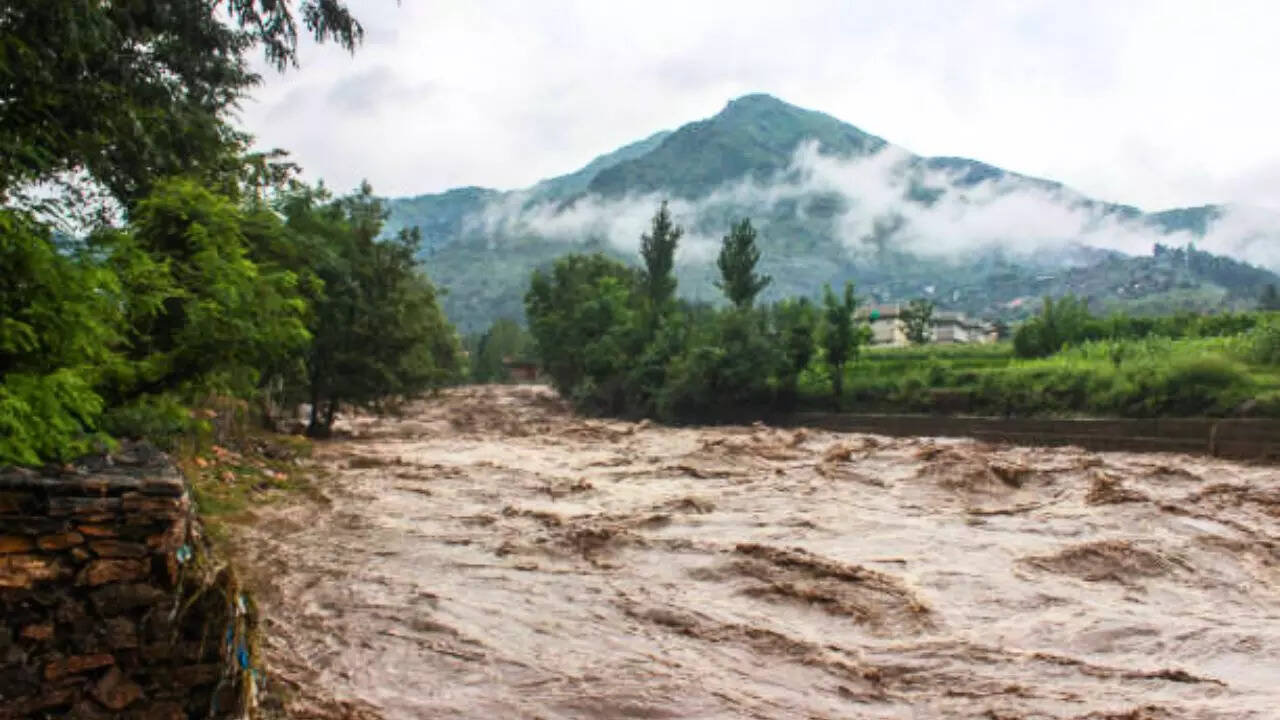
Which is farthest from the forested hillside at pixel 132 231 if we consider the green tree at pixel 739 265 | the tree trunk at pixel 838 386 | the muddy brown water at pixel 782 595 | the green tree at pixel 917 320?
the green tree at pixel 917 320

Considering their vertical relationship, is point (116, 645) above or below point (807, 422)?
above

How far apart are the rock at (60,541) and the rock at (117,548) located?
0.07m

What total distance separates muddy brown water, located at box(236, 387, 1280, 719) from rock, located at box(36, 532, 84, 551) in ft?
7.65

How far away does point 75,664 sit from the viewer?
4.50 m

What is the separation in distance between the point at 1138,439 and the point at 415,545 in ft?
69.3

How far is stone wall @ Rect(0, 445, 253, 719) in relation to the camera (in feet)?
14.4

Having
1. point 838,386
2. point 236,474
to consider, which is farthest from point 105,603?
point 838,386

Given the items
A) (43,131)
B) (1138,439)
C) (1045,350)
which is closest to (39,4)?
(43,131)

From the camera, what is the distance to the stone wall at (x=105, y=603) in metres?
4.40

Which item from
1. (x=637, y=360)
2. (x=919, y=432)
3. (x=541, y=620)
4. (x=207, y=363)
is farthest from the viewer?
(x=637, y=360)

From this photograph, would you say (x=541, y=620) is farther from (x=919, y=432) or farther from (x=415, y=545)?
(x=919, y=432)

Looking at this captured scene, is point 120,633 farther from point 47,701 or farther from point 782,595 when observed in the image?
point 782,595

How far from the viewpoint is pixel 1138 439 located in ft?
81.9

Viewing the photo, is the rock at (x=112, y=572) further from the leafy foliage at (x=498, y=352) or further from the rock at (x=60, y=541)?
the leafy foliage at (x=498, y=352)
